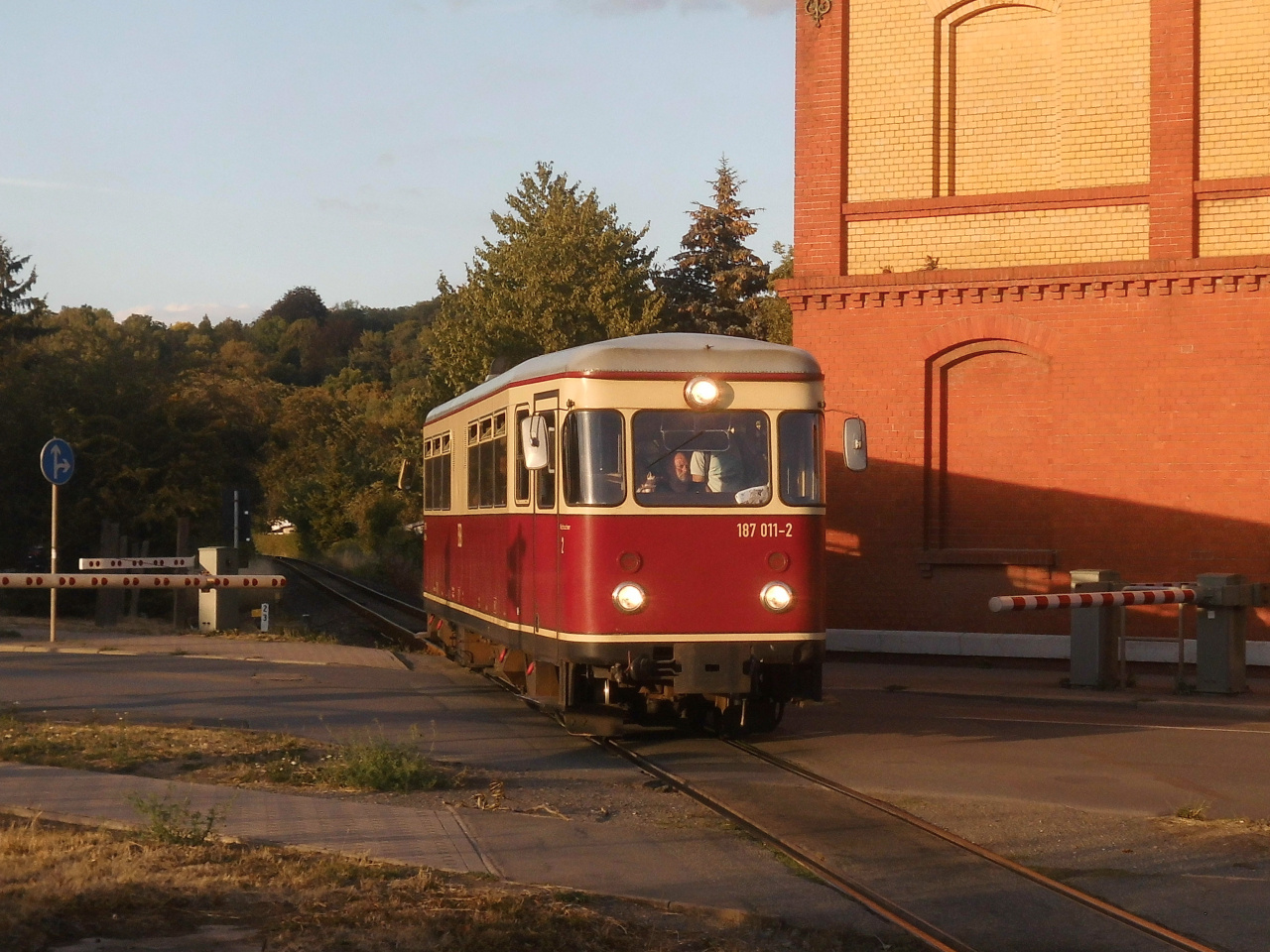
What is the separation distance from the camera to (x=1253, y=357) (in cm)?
1812

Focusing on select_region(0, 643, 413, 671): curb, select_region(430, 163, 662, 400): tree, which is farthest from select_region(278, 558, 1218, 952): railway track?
select_region(430, 163, 662, 400): tree

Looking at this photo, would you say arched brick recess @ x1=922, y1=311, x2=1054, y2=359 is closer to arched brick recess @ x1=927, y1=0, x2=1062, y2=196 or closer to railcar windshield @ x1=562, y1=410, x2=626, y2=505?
arched brick recess @ x1=927, y1=0, x2=1062, y2=196

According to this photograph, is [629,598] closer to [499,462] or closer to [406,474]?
[499,462]

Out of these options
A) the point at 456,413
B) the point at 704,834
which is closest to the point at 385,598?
the point at 456,413

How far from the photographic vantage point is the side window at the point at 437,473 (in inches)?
685

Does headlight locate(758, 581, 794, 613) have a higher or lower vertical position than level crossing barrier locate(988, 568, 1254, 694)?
higher

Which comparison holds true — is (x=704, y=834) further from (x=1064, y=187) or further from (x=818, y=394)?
(x=1064, y=187)

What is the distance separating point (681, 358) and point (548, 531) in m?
1.65

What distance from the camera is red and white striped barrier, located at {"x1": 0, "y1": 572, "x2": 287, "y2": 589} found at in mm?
17625

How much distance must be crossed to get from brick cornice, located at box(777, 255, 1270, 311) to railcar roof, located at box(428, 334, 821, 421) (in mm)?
7859

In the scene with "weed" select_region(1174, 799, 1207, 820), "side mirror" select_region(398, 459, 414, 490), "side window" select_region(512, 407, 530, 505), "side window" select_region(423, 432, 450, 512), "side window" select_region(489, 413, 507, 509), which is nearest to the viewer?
"weed" select_region(1174, 799, 1207, 820)

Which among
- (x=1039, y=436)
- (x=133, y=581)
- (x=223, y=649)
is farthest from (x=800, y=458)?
(x=133, y=581)

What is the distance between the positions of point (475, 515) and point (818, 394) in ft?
14.5

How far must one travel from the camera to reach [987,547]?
1925cm
